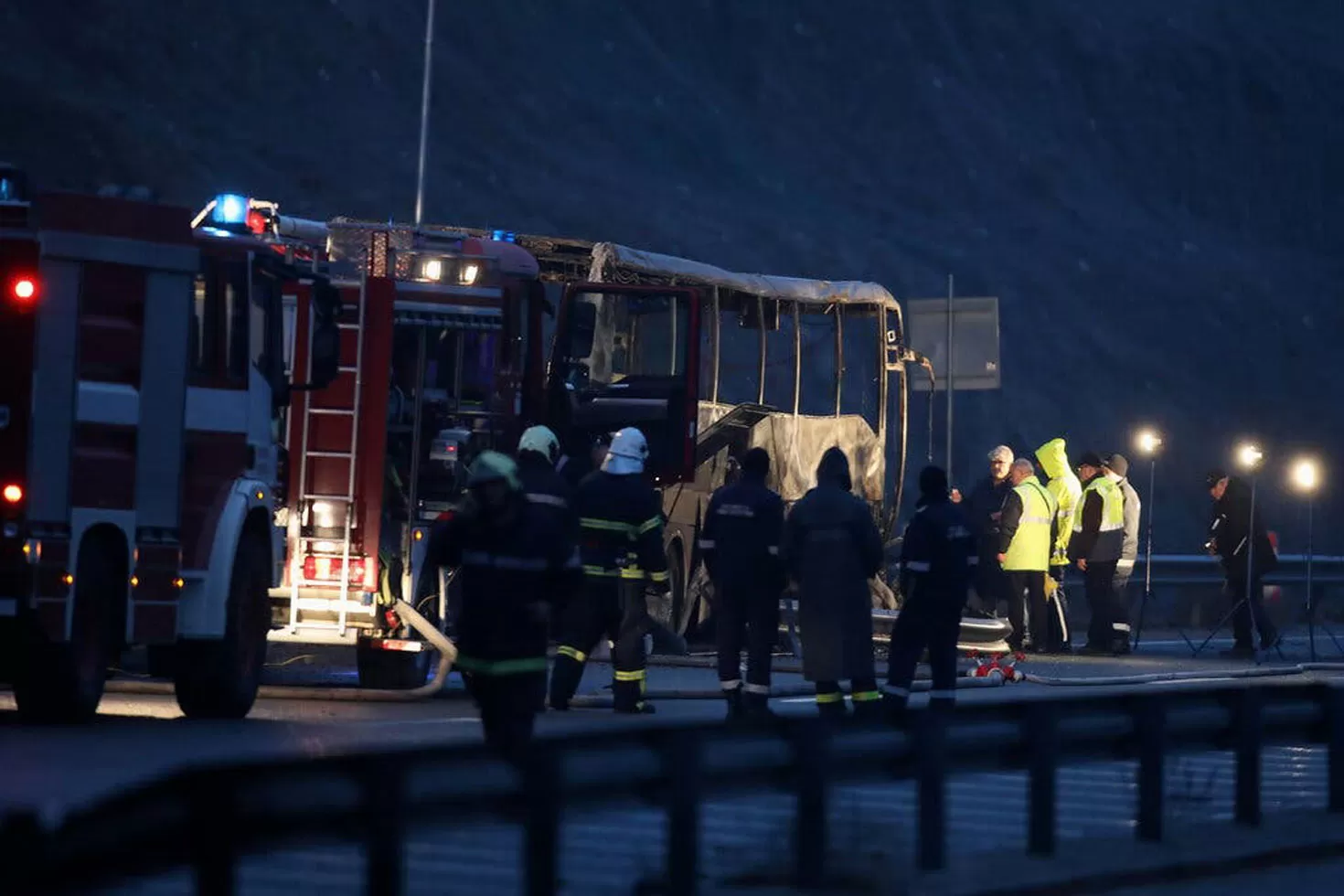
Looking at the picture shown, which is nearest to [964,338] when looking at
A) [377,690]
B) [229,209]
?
[377,690]

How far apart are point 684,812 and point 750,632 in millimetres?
8305

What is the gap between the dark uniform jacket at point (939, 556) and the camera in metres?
15.5

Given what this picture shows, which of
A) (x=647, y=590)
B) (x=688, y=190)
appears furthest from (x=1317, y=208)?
(x=647, y=590)

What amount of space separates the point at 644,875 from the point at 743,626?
334 inches

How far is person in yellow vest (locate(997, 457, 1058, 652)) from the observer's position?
80.9ft

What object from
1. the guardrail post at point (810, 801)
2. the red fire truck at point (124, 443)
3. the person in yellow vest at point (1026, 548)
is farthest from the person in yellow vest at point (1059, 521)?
the guardrail post at point (810, 801)

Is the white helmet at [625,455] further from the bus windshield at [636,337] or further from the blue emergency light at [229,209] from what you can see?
the bus windshield at [636,337]

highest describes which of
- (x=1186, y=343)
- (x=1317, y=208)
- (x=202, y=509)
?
(x=1317, y=208)

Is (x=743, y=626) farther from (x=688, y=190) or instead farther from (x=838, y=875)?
(x=688, y=190)

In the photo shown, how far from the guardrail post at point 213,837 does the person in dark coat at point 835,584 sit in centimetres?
922

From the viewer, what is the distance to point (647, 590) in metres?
17.1

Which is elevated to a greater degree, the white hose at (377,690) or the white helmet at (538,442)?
the white helmet at (538,442)

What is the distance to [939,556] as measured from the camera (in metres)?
15.6

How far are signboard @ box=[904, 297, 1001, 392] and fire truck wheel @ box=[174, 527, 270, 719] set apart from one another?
29.0ft
